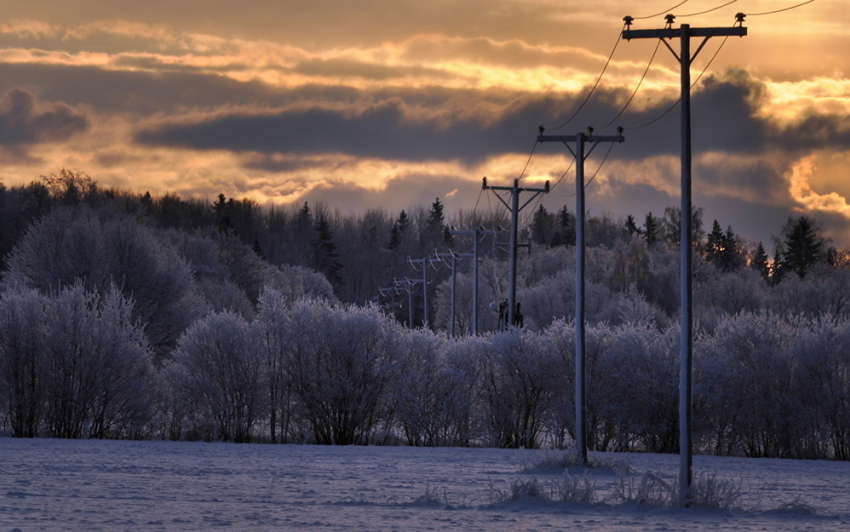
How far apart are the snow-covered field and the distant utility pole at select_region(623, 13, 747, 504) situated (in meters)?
1.53

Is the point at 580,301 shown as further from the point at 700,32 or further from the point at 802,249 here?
the point at 802,249

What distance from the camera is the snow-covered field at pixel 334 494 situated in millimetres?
13539

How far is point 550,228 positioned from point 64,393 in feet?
493

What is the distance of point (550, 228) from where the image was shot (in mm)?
177500

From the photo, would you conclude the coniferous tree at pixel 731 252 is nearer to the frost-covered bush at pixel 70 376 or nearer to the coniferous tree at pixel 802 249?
the coniferous tree at pixel 802 249

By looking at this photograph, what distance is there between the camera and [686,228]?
55.5 feet

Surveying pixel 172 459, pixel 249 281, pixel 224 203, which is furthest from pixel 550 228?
pixel 172 459

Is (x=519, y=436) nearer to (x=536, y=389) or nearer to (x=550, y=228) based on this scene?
(x=536, y=389)

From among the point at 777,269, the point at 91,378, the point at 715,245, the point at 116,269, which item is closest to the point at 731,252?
the point at 715,245

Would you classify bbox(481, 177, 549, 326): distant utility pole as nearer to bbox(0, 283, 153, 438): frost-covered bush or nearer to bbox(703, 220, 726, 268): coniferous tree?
bbox(0, 283, 153, 438): frost-covered bush

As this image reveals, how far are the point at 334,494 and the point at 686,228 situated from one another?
304 inches

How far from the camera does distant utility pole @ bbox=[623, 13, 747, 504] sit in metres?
16.6

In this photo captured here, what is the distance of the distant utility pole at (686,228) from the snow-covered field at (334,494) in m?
1.53

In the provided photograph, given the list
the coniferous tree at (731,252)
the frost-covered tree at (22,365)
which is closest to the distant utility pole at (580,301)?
the frost-covered tree at (22,365)
